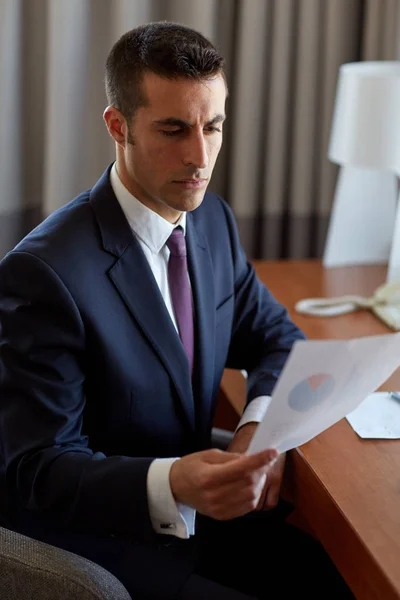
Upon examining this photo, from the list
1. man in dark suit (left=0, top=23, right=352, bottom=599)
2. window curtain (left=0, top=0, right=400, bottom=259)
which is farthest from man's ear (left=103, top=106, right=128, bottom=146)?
window curtain (left=0, top=0, right=400, bottom=259)

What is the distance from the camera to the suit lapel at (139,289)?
1.35 meters

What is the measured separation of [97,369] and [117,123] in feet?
1.38

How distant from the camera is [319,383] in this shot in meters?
1.06

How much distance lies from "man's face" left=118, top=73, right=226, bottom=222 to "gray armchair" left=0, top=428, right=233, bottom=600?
600 millimetres

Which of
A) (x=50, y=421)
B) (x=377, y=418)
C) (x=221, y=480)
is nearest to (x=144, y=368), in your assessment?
(x=50, y=421)

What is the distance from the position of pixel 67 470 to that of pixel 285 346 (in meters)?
0.58

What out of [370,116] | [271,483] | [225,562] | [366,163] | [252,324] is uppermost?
[370,116]

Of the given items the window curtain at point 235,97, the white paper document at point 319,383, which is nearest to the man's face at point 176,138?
Answer: the white paper document at point 319,383

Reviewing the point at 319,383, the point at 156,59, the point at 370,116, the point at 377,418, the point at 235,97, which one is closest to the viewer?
the point at 319,383

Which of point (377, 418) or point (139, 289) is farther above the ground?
→ point (139, 289)

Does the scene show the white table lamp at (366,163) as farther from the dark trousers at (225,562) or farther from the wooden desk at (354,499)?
Answer: the dark trousers at (225,562)

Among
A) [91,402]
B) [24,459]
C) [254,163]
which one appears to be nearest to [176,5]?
[254,163]

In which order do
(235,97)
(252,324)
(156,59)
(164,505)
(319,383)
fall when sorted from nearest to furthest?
(319,383)
(164,505)
(156,59)
(252,324)
(235,97)

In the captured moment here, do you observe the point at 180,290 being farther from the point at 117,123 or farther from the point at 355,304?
the point at 355,304
